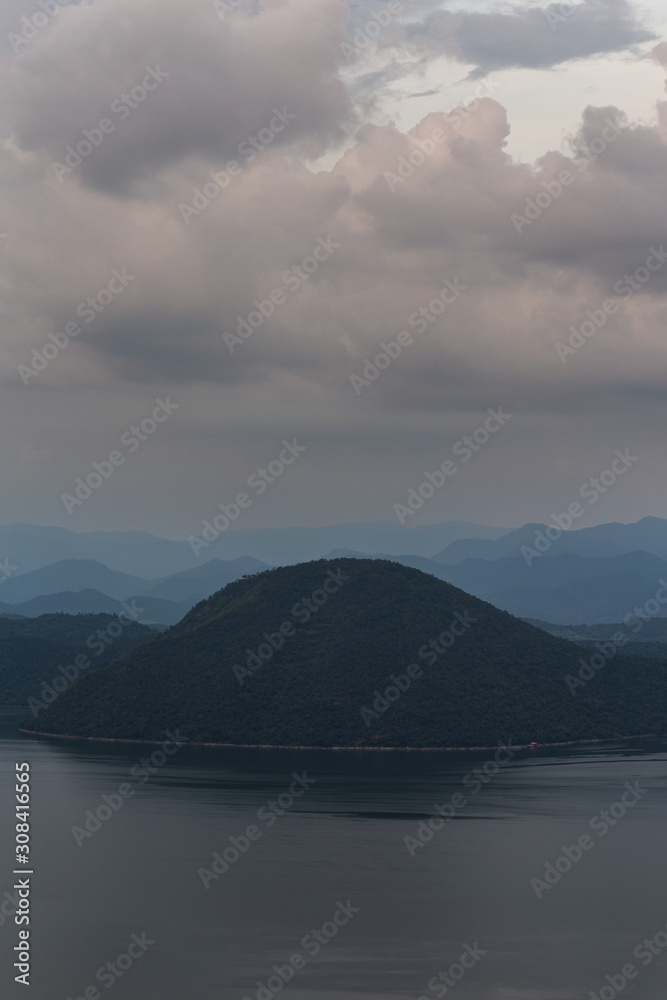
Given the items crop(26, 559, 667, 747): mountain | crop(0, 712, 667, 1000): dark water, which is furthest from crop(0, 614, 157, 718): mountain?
crop(0, 712, 667, 1000): dark water

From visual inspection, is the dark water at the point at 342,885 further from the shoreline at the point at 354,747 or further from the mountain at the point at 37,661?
the mountain at the point at 37,661

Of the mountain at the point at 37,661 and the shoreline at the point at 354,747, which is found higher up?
the shoreline at the point at 354,747

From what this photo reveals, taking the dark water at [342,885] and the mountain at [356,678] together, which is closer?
the dark water at [342,885]

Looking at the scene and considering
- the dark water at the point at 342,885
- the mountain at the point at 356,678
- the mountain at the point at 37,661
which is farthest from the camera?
the mountain at the point at 37,661

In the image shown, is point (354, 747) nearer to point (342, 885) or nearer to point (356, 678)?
point (356, 678)

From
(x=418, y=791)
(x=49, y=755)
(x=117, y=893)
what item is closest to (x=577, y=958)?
(x=117, y=893)

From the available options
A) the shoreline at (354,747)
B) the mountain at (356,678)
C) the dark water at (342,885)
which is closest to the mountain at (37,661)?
the mountain at (356,678)

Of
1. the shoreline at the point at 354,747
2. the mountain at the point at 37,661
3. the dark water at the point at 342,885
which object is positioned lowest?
the mountain at the point at 37,661
